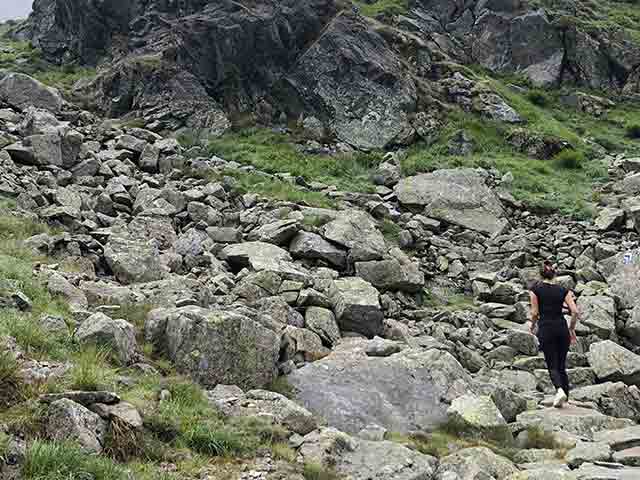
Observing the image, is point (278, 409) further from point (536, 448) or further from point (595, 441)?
A: point (595, 441)

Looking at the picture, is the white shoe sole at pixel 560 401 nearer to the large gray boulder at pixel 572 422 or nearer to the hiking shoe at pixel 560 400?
the hiking shoe at pixel 560 400

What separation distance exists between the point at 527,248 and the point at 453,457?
41.2 feet

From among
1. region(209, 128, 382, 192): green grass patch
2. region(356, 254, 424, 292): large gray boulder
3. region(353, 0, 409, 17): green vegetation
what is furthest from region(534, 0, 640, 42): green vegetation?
region(356, 254, 424, 292): large gray boulder

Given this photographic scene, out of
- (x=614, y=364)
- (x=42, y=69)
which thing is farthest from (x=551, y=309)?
(x=42, y=69)

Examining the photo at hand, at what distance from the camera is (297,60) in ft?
96.8

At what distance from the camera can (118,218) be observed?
15.2 metres

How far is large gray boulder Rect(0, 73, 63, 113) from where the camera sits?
2372 cm

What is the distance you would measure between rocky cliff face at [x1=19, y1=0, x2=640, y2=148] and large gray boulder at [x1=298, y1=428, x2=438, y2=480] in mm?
21650

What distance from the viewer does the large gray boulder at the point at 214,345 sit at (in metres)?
7.49

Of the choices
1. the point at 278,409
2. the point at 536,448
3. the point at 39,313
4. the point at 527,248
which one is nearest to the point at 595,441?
the point at 536,448

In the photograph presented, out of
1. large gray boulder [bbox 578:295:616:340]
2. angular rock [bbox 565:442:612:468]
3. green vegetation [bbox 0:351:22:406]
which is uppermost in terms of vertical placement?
green vegetation [bbox 0:351:22:406]

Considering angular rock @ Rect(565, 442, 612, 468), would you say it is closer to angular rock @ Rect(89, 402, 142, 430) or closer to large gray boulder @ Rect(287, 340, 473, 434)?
large gray boulder @ Rect(287, 340, 473, 434)

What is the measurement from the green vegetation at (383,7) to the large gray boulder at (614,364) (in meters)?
28.6

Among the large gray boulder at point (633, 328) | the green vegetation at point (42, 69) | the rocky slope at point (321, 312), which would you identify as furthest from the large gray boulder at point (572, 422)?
the green vegetation at point (42, 69)
